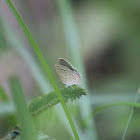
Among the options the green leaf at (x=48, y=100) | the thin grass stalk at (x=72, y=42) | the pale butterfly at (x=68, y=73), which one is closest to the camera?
the green leaf at (x=48, y=100)

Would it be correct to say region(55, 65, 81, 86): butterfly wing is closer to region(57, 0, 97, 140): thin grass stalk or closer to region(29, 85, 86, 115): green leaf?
region(29, 85, 86, 115): green leaf

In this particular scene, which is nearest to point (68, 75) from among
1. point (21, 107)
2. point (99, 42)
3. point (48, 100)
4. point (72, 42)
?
point (48, 100)

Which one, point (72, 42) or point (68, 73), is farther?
point (72, 42)

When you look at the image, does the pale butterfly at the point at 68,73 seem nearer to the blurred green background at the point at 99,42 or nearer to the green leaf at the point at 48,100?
the green leaf at the point at 48,100

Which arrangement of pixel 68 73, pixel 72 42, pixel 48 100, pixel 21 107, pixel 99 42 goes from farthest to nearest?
1. pixel 99 42
2. pixel 72 42
3. pixel 68 73
4. pixel 48 100
5. pixel 21 107

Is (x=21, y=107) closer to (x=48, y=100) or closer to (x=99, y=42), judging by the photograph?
(x=48, y=100)

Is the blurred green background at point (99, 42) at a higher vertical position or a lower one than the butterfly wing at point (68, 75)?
higher

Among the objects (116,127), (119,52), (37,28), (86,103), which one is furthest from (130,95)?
(37,28)

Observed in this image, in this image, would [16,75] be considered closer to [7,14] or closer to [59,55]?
[59,55]

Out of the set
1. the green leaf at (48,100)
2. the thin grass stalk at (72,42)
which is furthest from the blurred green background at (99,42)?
the green leaf at (48,100)

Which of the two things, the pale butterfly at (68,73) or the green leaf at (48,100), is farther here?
the pale butterfly at (68,73)
